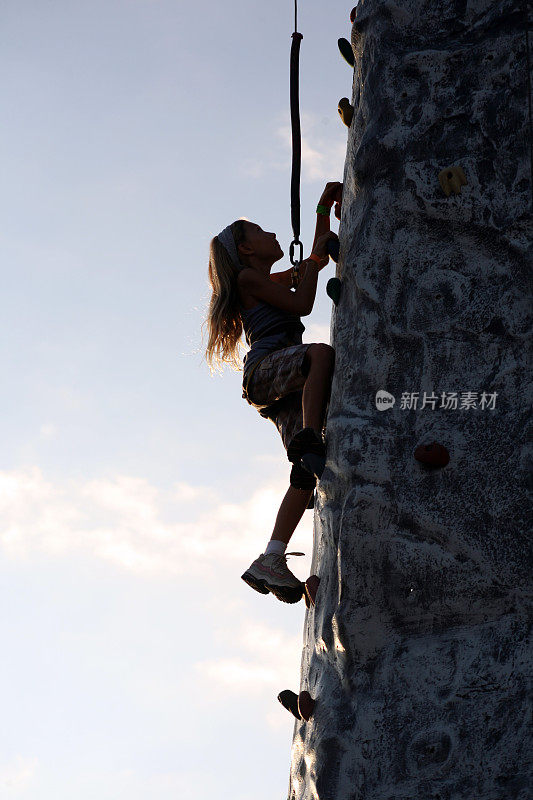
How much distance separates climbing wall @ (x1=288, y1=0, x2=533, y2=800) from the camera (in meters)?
3.45

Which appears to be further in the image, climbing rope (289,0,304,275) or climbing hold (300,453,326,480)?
climbing rope (289,0,304,275)

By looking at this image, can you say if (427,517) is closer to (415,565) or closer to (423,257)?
(415,565)

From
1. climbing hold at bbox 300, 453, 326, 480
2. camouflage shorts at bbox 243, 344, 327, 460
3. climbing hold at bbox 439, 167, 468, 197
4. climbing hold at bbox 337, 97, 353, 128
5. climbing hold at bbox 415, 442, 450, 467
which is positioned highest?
climbing hold at bbox 337, 97, 353, 128

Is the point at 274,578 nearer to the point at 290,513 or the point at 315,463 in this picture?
the point at 290,513

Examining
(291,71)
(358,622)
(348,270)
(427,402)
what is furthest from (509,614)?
(291,71)

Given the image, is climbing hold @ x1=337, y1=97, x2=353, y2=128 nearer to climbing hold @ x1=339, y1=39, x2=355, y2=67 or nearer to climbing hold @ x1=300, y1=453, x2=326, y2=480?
climbing hold @ x1=339, y1=39, x2=355, y2=67

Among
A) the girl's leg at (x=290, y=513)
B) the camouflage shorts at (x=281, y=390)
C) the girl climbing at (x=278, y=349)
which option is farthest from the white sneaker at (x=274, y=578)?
the camouflage shorts at (x=281, y=390)

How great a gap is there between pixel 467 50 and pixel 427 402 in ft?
4.77

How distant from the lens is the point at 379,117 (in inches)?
168

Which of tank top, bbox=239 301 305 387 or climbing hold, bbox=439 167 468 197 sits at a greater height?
tank top, bbox=239 301 305 387

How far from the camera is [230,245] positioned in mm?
5383

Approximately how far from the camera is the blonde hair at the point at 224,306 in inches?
208

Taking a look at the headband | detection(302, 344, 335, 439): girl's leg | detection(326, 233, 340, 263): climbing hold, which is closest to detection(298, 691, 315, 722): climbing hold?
detection(302, 344, 335, 439): girl's leg

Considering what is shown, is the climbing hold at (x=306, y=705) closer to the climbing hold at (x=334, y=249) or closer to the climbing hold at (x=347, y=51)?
the climbing hold at (x=334, y=249)
